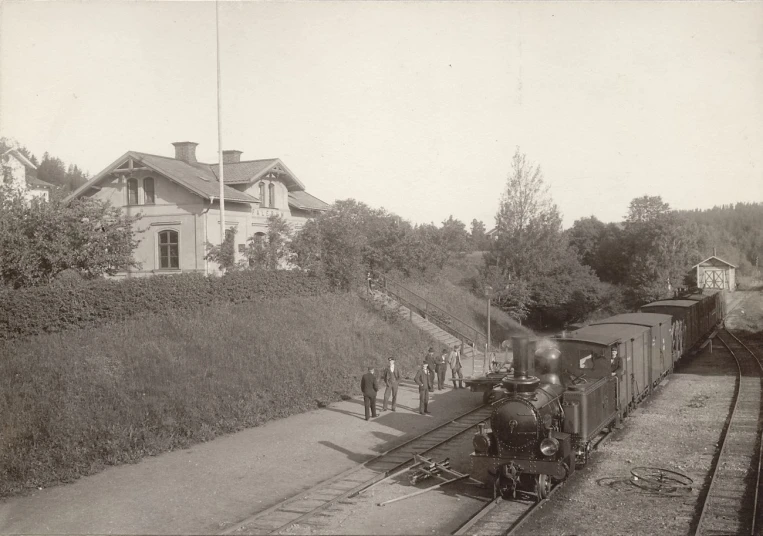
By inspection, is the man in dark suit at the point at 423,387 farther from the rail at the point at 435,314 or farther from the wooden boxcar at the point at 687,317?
the rail at the point at 435,314

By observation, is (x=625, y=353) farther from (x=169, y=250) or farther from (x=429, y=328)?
(x=169, y=250)

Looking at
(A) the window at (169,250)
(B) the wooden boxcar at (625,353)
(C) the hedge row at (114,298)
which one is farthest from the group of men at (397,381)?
(A) the window at (169,250)

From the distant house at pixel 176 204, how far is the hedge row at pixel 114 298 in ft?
14.6

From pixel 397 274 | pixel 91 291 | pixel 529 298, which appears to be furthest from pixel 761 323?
pixel 91 291

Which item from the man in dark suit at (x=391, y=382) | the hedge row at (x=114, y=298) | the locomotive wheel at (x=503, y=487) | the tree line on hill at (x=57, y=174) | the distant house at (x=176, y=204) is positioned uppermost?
the tree line on hill at (x=57, y=174)

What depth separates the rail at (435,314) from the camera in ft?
99.9

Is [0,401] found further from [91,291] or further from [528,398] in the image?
[528,398]

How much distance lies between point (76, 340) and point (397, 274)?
1994cm

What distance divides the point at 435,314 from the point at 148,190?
15.3 metres

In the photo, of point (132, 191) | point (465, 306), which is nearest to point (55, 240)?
point (132, 191)

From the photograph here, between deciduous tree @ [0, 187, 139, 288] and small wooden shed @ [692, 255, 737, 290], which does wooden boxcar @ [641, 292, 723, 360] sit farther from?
small wooden shed @ [692, 255, 737, 290]

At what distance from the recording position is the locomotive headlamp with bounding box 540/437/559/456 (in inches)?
394

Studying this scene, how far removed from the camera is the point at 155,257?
2886 centimetres

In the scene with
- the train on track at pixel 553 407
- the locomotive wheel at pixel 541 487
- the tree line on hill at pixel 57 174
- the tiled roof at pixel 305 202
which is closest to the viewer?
the train on track at pixel 553 407
